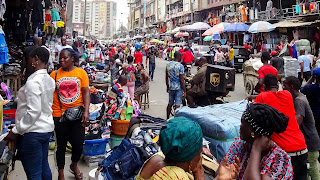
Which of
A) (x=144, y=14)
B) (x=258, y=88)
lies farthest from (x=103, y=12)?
(x=258, y=88)

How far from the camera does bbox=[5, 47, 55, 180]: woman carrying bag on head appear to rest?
3322 millimetres

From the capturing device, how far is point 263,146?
94.3 inches

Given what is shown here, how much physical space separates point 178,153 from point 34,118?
1.88 m

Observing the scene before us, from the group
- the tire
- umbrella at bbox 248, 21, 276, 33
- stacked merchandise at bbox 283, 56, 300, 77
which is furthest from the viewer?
umbrella at bbox 248, 21, 276, 33

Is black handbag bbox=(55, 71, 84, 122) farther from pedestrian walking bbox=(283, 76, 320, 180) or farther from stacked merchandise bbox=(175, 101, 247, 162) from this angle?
pedestrian walking bbox=(283, 76, 320, 180)

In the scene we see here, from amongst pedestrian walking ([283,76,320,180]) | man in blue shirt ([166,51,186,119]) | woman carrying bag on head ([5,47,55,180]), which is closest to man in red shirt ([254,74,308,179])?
pedestrian walking ([283,76,320,180])

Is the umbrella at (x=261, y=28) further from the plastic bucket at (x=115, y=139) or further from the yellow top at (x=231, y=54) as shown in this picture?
the plastic bucket at (x=115, y=139)

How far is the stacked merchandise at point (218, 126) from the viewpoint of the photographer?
4141 mm

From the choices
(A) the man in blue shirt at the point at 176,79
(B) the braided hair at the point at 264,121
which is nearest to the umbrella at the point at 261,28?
(A) the man in blue shirt at the point at 176,79

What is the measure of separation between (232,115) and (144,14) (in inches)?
3506

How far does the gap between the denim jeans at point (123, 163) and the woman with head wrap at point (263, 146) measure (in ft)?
3.84

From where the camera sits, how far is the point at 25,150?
3400mm

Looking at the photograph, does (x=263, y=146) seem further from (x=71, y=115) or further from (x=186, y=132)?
(x=71, y=115)

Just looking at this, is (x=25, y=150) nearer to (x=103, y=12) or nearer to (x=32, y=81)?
(x=32, y=81)
